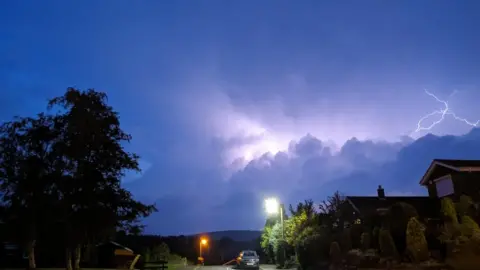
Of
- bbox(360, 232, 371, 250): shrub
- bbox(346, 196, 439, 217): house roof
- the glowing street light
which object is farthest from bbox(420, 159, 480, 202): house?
the glowing street light

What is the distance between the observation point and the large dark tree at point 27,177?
2784 cm

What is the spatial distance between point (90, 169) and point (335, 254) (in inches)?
651

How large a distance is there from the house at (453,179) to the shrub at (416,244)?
1223cm

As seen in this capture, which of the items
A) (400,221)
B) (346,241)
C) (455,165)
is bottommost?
(346,241)

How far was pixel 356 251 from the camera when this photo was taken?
25.1 metres

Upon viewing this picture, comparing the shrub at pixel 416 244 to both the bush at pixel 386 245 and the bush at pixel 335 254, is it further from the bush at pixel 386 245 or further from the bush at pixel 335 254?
the bush at pixel 335 254

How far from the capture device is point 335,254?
27125 millimetres

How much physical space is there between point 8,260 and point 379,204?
35673 millimetres

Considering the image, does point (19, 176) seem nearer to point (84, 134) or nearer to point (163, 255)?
point (84, 134)

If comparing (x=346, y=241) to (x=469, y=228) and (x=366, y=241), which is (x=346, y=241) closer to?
(x=366, y=241)

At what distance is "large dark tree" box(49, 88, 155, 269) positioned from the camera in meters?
26.8

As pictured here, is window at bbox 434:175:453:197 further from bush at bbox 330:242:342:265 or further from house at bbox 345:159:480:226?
bush at bbox 330:242:342:265

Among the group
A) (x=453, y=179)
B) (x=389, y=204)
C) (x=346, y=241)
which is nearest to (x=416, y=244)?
(x=346, y=241)

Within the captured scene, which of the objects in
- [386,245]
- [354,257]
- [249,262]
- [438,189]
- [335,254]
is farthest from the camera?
[249,262]
